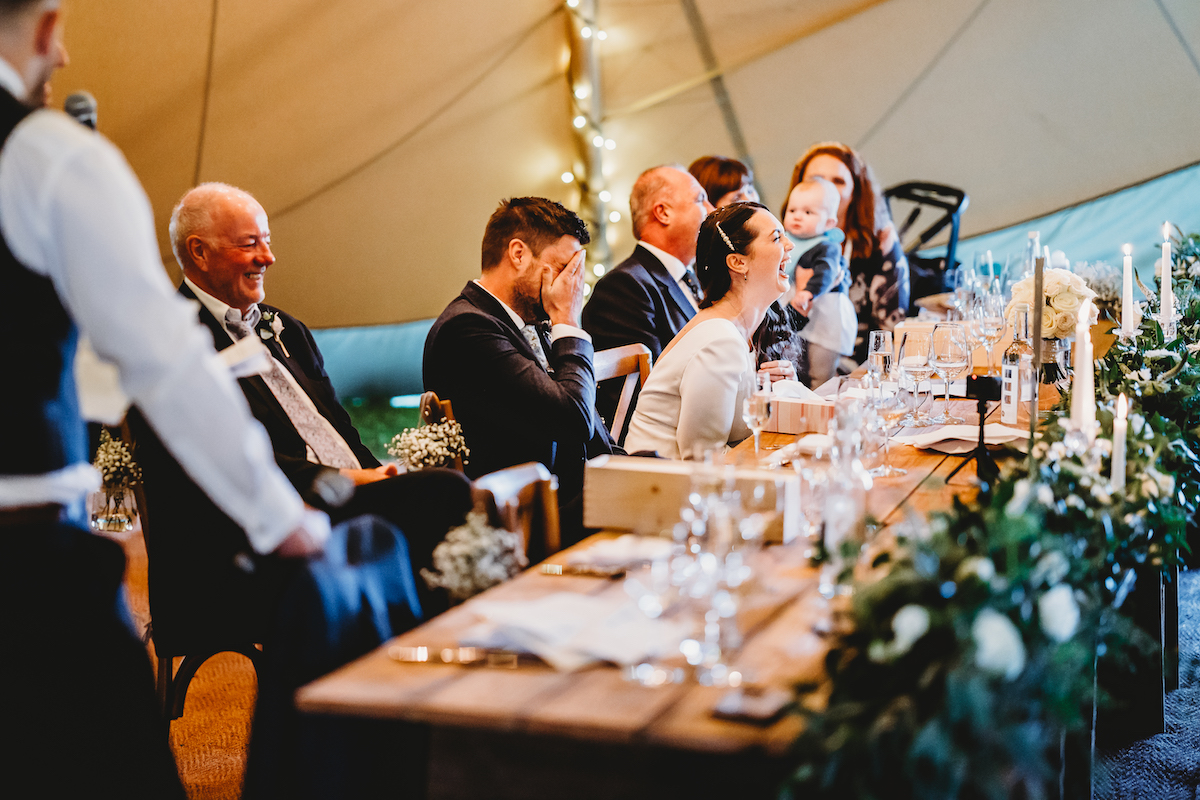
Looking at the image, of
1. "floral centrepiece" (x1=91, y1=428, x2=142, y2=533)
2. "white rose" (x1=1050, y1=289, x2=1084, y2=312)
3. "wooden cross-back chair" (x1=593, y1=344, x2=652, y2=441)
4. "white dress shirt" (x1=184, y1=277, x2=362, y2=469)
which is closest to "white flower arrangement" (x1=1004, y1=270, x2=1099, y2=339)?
"white rose" (x1=1050, y1=289, x2=1084, y2=312)

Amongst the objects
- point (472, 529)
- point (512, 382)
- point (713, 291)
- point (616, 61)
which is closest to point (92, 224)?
point (472, 529)

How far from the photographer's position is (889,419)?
2.97 metres

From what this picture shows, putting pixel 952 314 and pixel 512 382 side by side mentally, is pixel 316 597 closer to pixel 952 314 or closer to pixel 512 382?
pixel 512 382

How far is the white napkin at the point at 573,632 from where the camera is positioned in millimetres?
Answer: 1267

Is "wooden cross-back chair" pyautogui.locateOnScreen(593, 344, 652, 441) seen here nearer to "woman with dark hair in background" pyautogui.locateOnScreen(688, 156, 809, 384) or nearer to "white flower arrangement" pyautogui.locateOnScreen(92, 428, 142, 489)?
"woman with dark hair in background" pyautogui.locateOnScreen(688, 156, 809, 384)

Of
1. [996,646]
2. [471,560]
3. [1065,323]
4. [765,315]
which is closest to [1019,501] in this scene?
[996,646]

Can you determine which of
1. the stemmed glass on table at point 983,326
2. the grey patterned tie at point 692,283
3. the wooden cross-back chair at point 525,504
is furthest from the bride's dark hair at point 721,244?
the wooden cross-back chair at point 525,504

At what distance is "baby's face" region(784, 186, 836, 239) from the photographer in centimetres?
466

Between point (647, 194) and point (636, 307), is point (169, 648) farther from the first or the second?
point (647, 194)

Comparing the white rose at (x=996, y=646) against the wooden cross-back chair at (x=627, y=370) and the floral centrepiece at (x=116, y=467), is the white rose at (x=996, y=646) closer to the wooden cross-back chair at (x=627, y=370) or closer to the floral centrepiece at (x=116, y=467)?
the floral centrepiece at (x=116, y=467)

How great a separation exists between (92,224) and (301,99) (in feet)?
14.7

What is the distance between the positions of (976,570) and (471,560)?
70cm

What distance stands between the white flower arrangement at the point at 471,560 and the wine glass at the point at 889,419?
1.00 m

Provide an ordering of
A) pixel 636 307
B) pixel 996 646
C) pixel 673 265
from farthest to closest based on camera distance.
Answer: pixel 673 265 < pixel 636 307 < pixel 996 646
